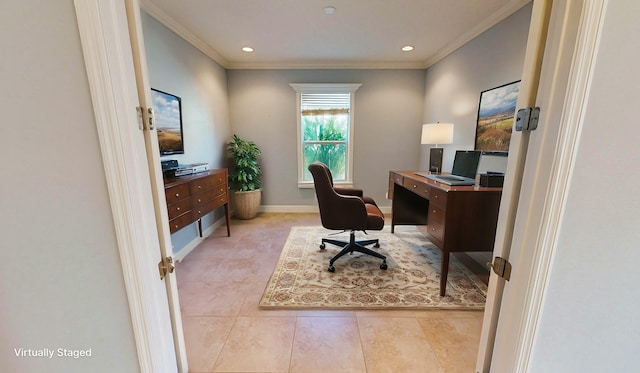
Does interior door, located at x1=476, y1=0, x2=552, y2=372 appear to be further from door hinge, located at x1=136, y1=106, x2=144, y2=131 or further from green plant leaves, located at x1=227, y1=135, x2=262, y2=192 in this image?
green plant leaves, located at x1=227, y1=135, x2=262, y2=192

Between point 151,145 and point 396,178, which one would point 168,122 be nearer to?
point 151,145

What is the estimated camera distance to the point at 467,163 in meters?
2.21

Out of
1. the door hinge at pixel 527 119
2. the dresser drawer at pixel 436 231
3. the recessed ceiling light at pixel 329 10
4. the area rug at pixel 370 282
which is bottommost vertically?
Result: the area rug at pixel 370 282

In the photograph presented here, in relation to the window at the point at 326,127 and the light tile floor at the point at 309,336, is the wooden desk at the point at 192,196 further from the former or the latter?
the window at the point at 326,127

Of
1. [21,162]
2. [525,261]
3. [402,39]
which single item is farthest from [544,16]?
[402,39]

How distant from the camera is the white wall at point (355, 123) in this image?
3828mm

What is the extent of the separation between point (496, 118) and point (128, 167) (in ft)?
9.20

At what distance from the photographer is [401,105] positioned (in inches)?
154

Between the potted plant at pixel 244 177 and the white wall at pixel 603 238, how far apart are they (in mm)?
3568

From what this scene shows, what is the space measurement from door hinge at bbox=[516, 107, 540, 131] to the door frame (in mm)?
1130

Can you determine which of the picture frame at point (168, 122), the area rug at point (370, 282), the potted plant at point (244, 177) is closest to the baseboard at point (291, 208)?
the potted plant at point (244, 177)

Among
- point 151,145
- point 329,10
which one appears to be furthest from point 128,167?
point 329,10

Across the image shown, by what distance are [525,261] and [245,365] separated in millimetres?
1422

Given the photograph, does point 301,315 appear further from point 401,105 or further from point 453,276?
point 401,105
